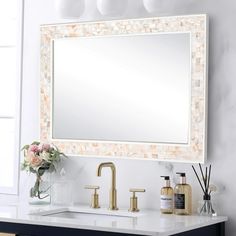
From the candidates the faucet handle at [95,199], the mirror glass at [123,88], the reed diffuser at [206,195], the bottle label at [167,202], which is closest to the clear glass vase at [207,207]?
the reed diffuser at [206,195]

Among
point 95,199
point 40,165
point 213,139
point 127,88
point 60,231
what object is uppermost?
point 127,88

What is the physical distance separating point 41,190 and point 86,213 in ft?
1.09

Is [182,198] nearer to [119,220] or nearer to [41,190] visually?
[119,220]

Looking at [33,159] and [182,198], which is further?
[33,159]

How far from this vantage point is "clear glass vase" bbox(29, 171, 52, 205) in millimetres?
4000

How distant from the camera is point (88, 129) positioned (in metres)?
4.02

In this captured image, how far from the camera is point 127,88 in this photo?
153 inches

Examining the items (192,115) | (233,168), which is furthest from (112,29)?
(233,168)

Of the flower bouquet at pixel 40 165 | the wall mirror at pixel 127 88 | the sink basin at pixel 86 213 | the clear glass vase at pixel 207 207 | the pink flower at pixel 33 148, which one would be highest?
the wall mirror at pixel 127 88

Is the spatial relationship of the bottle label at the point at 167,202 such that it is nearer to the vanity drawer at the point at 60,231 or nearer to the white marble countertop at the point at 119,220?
the white marble countertop at the point at 119,220

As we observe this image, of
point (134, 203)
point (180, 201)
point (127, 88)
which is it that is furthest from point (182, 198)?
point (127, 88)

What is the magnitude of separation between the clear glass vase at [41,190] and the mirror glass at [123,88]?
0.25 metres

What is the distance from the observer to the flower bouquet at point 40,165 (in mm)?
3980

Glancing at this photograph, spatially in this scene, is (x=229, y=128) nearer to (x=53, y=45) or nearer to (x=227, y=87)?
(x=227, y=87)
